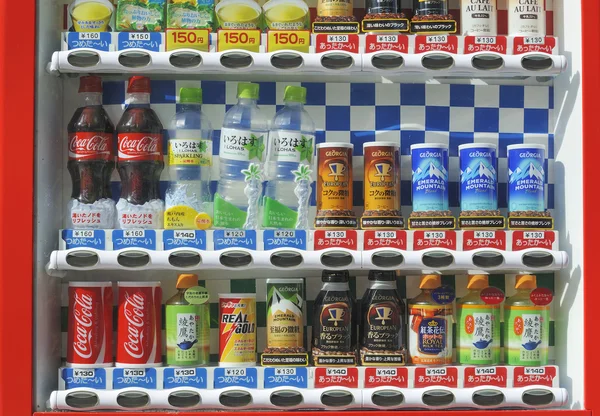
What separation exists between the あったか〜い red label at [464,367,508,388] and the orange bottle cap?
0.99 m

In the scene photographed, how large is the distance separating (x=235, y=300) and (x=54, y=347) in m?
0.67

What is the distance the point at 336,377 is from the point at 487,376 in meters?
0.52

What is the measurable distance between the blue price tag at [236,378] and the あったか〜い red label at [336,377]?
0.70ft

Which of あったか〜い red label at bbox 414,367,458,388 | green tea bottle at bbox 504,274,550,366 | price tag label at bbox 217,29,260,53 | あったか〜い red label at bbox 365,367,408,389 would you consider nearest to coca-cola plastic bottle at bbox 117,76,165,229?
price tag label at bbox 217,29,260,53

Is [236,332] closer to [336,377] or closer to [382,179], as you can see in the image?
[336,377]

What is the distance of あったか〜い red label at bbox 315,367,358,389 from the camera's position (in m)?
2.56

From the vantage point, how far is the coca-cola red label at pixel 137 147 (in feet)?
8.79

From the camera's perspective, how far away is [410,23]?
278 cm

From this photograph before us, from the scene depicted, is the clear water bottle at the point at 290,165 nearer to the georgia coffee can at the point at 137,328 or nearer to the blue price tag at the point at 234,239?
the blue price tag at the point at 234,239

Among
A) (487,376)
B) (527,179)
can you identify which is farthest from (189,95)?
(487,376)

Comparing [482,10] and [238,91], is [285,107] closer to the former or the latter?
[238,91]

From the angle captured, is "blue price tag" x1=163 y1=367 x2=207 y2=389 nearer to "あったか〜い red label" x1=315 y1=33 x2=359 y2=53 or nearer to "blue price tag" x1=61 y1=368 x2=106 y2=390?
"blue price tag" x1=61 y1=368 x2=106 y2=390

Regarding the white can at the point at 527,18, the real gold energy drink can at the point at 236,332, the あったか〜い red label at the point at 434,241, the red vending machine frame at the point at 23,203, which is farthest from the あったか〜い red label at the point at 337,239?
the white can at the point at 527,18

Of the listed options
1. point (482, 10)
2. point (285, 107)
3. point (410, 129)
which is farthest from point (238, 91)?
point (482, 10)
